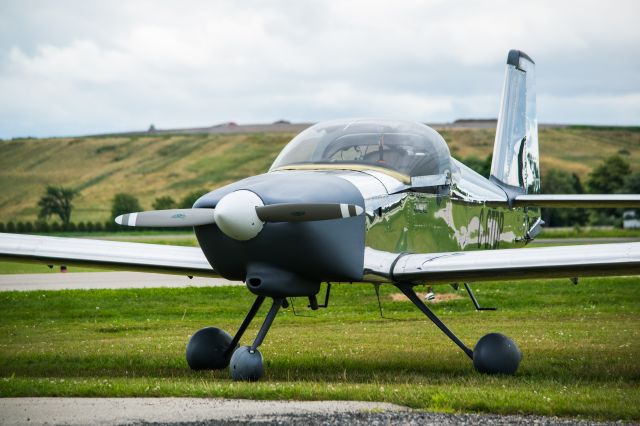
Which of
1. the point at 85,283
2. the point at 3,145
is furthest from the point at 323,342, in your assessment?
the point at 3,145

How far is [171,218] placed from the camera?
9109 millimetres

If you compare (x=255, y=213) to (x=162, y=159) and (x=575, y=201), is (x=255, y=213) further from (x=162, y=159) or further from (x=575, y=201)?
(x=162, y=159)

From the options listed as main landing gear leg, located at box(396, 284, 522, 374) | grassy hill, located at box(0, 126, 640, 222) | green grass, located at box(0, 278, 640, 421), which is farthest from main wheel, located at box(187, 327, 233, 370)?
grassy hill, located at box(0, 126, 640, 222)

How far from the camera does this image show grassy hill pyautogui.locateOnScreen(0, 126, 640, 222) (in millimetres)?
101562

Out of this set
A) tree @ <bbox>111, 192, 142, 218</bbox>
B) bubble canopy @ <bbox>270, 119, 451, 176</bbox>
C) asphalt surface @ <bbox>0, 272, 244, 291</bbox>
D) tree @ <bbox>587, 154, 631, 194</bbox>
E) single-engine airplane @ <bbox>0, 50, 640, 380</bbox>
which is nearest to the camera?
single-engine airplane @ <bbox>0, 50, 640, 380</bbox>

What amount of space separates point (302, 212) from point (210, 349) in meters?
2.74

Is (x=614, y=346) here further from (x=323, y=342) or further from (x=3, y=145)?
(x=3, y=145)

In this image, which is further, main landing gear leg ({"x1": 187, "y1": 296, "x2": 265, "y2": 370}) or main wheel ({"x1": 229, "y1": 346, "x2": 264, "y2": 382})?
main landing gear leg ({"x1": 187, "y1": 296, "x2": 265, "y2": 370})

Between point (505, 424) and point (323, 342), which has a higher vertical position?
point (505, 424)

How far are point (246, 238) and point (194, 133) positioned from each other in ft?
414

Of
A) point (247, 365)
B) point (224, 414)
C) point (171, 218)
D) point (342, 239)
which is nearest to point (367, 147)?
point (342, 239)

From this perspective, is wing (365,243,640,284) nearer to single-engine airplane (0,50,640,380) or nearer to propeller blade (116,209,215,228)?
Answer: single-engine airplane (0,50,640,380)

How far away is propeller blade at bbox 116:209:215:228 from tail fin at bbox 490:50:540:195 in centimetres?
683

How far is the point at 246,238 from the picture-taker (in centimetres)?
866
